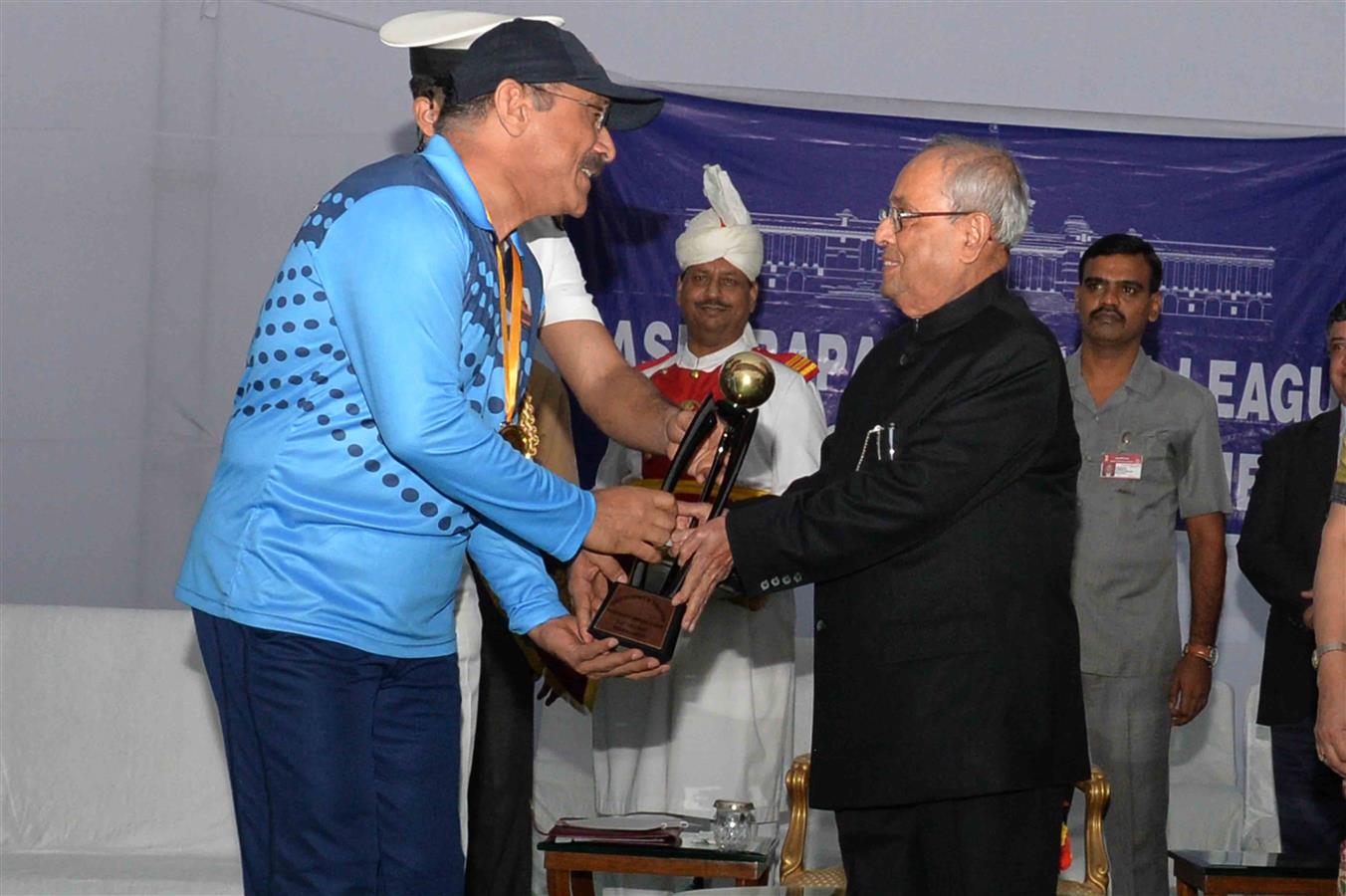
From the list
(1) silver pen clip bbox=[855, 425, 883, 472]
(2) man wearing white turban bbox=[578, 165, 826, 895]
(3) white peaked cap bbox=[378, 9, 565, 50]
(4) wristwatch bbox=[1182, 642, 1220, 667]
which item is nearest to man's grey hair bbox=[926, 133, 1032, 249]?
(1) silver pen clip bbox=[855, 425, 883, 472]

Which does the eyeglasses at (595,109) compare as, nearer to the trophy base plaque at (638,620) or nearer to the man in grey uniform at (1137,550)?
the trophy base plaque at (638,620)

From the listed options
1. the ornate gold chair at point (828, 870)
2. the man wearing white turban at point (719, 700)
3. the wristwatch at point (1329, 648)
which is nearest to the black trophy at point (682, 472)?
the wristwatch at point (1329, 648)

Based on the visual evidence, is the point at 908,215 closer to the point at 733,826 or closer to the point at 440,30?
the point at 440,30

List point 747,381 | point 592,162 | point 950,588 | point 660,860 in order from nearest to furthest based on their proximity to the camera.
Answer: point 592,162
point 950,588
point 747,381
point 660,860

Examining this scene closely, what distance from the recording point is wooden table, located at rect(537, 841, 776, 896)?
155 inches

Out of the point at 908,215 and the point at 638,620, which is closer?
the point at 638,620

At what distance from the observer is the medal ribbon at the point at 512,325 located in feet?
7.88

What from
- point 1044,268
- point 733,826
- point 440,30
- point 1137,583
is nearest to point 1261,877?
point 1137,583

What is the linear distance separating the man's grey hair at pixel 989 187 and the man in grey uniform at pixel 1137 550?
1998 millimetres

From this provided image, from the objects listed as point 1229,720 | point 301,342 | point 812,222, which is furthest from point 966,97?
point 301,342

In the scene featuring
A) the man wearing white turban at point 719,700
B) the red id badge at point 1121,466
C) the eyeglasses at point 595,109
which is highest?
the eyeglasses at point 595,109

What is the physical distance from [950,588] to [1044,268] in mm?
3070

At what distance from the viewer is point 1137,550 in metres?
4.88

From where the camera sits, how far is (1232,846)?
18.0 feet
